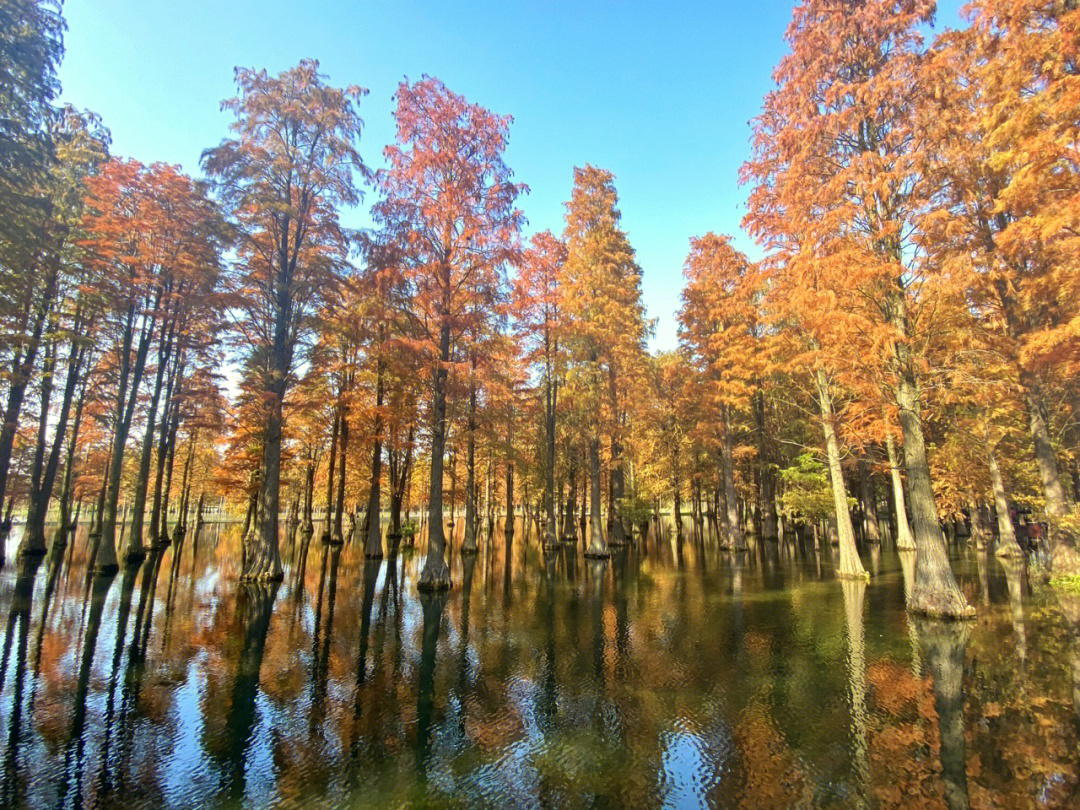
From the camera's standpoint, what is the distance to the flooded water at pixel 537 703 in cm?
476

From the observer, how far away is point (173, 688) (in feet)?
24.1

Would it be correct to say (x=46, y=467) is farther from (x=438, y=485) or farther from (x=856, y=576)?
(x=856, y=576)

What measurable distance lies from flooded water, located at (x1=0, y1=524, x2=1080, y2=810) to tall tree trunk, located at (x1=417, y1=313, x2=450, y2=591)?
241 cm

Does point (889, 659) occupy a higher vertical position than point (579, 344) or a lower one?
lower

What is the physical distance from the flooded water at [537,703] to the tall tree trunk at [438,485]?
7.92ft

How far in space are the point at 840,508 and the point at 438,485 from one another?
15259 mm

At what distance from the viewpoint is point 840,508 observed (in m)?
18.7

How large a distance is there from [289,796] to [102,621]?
10.3m

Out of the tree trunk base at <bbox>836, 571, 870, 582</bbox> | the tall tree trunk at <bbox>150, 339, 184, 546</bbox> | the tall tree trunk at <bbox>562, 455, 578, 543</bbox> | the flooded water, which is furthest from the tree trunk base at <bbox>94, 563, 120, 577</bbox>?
the tree trunk base at <bbox>836, 571, 870, 582</bbox>

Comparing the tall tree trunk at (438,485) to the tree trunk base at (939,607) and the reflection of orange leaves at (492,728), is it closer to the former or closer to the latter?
the reflection of orange leaves at (492,728)

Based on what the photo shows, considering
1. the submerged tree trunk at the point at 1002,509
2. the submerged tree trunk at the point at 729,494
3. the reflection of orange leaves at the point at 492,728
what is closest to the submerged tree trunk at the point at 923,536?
the reflection of orange leaves at the point at 492,728

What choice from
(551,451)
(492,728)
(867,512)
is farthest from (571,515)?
(492,728)

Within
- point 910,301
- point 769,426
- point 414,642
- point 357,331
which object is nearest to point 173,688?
point 414,642

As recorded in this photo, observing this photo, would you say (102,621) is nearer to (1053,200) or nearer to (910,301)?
(910,301)
